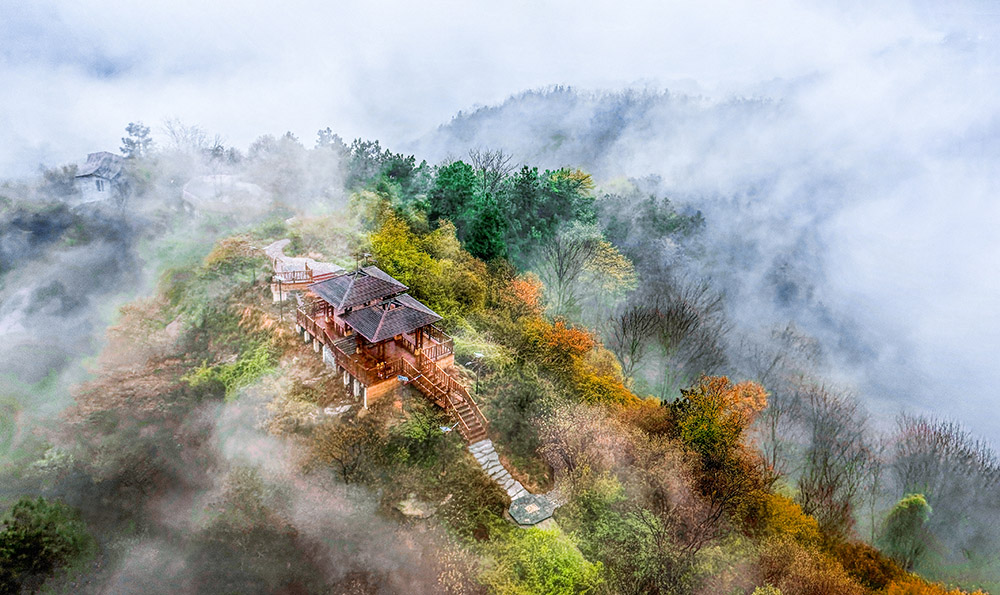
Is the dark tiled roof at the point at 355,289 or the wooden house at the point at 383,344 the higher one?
the dark tiled roof at the point at 355,289

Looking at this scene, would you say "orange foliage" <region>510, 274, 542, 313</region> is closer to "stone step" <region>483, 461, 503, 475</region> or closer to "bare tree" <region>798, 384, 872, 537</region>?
"stone step" <region>483, 461, 503, 475</region>

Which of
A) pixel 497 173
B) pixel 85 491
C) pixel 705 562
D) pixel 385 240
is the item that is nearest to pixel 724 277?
pixel 497 173

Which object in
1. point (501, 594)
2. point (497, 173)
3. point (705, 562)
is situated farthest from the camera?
point (497, 173)

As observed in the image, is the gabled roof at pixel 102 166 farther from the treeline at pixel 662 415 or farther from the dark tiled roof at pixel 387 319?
the dark tiled roof at pixel 387 319

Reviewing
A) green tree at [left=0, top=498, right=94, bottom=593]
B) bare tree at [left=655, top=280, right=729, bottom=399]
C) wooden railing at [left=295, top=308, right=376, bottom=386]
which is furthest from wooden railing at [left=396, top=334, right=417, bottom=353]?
bare tree at [left=655, top=280, right=729, bottom=399]

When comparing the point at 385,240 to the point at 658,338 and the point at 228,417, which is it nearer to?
the point at 228,417

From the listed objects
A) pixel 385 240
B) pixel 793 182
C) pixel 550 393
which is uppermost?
pixel 793 182

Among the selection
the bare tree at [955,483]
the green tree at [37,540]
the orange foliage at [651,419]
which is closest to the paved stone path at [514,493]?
the orange foliage at [651,419]

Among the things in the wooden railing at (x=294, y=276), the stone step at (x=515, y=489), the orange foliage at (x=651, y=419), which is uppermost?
the wooden railing at (x=294, y=276)
